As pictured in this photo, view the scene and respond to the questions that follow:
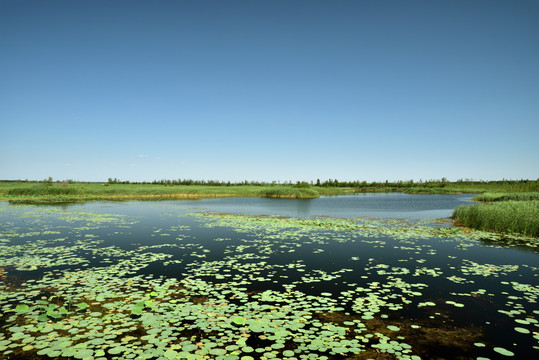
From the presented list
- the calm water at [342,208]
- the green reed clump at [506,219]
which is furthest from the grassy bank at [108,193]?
the green reed clump at [506,219]

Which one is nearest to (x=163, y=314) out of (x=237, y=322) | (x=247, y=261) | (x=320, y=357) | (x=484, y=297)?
(x=237, y=322)

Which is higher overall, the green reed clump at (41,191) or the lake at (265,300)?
the green reed clump at (41,191)

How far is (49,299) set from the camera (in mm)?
7758

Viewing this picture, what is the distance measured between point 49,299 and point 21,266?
4384 millimetres

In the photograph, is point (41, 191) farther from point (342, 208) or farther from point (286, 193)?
point (342, 208)

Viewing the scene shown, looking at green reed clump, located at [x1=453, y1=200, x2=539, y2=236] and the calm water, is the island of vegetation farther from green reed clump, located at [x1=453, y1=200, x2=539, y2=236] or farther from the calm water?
the calm water

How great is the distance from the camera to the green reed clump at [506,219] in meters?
19.1

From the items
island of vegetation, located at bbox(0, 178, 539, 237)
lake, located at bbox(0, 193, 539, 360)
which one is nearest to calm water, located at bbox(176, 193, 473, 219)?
island of vegetation, located at bbox(0, 178, 539, 237)

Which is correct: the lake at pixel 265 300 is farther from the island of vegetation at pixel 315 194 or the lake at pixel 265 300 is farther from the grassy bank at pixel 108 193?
the grassy bank at pixel 108 193

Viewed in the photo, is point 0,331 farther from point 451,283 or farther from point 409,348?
point 451,283

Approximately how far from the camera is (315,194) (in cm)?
6769

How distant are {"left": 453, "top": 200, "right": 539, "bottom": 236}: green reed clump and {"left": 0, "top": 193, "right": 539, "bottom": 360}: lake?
4604 millimetres

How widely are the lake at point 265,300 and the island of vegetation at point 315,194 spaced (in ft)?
A: 18.0

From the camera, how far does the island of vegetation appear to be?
2048 cm
